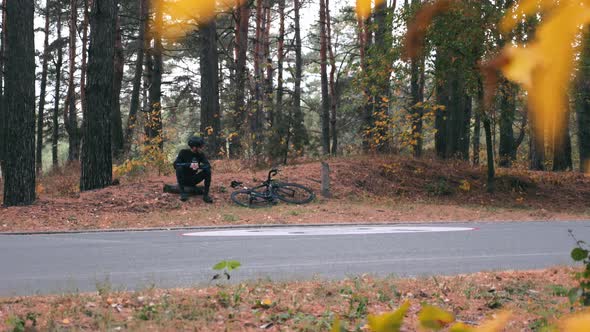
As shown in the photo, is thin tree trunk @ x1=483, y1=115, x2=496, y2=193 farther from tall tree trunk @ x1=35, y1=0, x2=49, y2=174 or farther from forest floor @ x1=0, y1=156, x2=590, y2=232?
tall tree trunk @ x1=35, y1=0, x2=49, y2=174

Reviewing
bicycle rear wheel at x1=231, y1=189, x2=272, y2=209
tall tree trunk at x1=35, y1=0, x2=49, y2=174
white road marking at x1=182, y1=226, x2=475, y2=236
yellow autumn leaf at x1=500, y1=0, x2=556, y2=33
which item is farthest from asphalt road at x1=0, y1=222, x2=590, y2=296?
tall tree trunk at x1=35, y1=0, x2=49, y2=174

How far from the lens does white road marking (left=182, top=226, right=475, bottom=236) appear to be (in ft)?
42.2

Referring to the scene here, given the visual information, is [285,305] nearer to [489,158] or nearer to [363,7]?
[363,7]

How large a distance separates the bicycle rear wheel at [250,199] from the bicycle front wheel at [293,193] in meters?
0.43

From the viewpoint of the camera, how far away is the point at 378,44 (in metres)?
21.4

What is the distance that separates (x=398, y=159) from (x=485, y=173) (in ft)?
11.0

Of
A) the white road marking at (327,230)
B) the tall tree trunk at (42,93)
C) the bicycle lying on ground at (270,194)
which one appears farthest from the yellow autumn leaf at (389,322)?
the tall tree trunk at (42,93)

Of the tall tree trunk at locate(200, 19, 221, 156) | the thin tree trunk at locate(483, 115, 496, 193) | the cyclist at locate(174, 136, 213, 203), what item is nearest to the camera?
the cyclist at locate(174, 136, 213, 203)

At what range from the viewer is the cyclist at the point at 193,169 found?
16.9 meters

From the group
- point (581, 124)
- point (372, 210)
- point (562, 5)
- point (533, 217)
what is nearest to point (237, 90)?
point (372, 210)

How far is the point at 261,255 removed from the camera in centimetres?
998

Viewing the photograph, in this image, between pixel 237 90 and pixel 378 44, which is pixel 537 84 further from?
pixel 237 90

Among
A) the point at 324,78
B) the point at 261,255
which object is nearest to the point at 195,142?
the point at 261,255

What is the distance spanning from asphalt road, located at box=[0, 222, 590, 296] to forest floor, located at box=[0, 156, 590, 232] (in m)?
2.08
